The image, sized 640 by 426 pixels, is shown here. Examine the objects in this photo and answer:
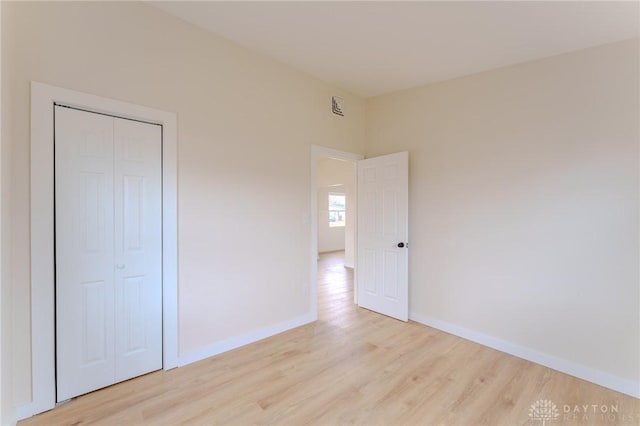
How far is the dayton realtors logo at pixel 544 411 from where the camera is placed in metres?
1.96

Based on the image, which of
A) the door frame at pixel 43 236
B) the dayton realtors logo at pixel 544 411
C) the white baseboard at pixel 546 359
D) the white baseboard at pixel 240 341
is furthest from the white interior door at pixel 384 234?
the door frame at pixel 43 236

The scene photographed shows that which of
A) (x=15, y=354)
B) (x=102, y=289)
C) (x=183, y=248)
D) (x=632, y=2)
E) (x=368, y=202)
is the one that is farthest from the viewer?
(x=368, y=202)

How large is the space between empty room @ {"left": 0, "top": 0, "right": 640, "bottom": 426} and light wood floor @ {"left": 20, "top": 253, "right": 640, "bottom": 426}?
2cm

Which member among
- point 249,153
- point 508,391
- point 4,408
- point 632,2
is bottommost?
point 508,391

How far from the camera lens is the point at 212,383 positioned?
2270 mm

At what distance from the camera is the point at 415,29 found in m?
2.41

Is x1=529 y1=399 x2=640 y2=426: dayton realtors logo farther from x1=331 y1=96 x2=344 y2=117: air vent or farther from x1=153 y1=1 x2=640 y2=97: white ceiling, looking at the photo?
x1=331 y1=96 x2=344 y2=117: air vent

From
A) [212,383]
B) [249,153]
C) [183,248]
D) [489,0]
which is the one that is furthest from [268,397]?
[489,0]

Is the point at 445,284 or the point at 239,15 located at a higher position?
the point at 239,15

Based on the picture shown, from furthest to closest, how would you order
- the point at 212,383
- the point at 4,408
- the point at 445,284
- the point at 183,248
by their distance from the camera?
the point at 445,284
the point at 183,248
the point at 212,383
the point at 4,408

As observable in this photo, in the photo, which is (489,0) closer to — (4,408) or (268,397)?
(268,397)

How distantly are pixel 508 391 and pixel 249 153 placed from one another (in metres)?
2.98

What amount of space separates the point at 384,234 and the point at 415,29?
2.24m

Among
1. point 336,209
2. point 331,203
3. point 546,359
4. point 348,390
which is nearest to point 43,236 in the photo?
point 348,390
